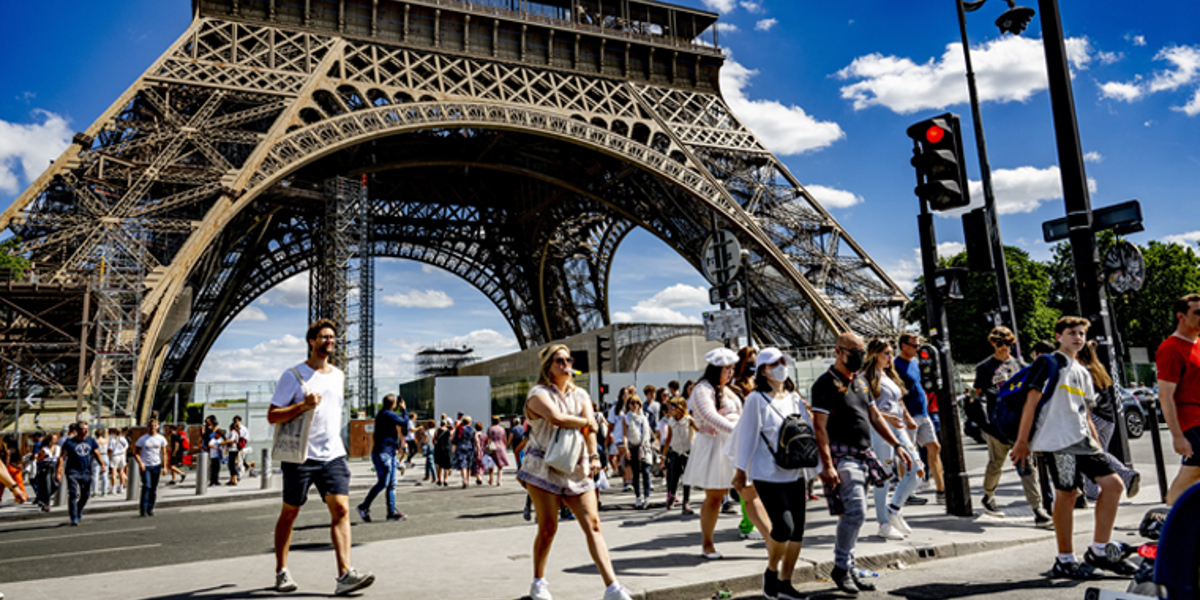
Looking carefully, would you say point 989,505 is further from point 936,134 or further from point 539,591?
point 539,591

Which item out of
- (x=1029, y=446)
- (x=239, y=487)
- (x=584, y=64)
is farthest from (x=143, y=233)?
(x=1029, y=446)

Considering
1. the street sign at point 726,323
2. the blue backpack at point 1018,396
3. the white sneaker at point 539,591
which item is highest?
the street sign at point 726,323

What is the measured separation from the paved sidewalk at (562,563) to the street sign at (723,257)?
9.57 ft

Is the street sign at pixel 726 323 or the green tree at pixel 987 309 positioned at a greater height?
the green tree at pixel 987 309

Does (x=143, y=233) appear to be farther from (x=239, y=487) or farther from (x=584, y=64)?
(x=584, y=64)

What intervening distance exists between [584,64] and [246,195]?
14103 mm

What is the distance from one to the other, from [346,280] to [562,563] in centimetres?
3029

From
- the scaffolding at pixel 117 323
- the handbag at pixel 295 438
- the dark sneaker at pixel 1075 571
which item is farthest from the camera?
the scaffolding at pixel 117 323

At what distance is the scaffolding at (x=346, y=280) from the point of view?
32750 millimetres

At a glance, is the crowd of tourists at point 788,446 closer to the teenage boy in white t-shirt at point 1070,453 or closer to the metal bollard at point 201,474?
the teenage boy in white t-shirt at point 1070,453

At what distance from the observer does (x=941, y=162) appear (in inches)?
293

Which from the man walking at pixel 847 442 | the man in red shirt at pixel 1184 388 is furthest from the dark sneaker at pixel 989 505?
the man walking at pixel 847 442

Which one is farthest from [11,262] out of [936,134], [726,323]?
[936,134]

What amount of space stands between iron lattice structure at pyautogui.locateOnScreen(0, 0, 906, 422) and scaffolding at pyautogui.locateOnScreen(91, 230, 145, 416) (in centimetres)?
31
